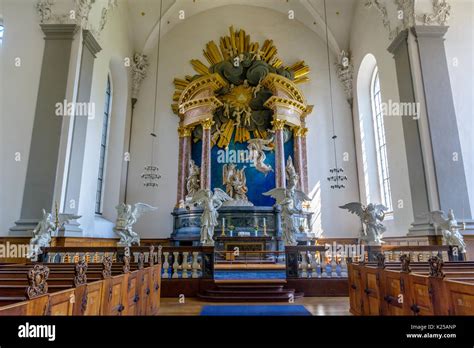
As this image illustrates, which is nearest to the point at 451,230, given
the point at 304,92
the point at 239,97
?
the point at 304,92

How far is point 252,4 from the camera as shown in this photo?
1297 cm

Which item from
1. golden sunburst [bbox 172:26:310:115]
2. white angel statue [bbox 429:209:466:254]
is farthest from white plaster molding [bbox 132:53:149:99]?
white angel statue [bbox 429:209:466:254]

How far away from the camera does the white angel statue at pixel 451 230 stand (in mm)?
6012

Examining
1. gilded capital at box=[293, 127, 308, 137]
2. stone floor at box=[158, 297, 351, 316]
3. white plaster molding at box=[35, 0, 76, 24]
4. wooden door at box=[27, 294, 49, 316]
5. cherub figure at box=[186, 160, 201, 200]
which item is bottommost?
stone floor at box=[158, 297, 351, 316]

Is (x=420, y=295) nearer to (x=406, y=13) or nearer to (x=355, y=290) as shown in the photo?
(x=355, y=290)

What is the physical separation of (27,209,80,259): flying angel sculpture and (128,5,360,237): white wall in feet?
17.1

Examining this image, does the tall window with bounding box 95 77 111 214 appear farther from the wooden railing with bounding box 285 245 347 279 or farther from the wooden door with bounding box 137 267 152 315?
the wooden railing with bounding box 285 245 347 279

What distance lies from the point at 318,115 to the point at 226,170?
4171mm

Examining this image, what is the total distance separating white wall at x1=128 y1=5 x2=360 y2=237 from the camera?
11469 mm

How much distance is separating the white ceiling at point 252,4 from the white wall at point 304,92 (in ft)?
0.87

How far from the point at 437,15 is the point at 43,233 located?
393 inches

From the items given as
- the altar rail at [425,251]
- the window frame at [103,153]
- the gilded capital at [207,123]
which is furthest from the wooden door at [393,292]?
the window frame at [103,153]

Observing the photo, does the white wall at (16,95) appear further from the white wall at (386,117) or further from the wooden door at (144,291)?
the white wall at (386,117)
